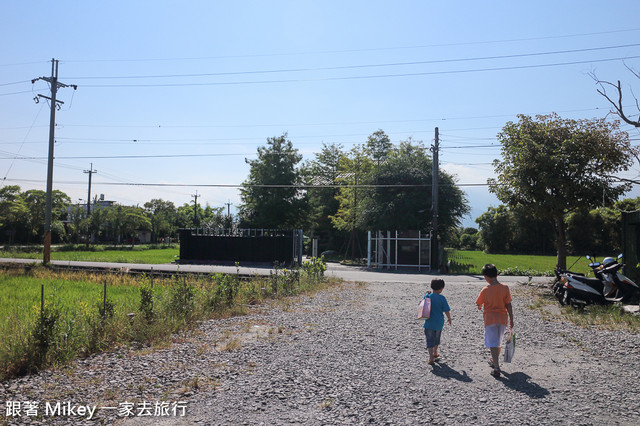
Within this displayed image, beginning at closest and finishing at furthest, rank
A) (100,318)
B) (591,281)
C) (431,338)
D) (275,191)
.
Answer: (431,338), (100,318), (591,281), (275,191)

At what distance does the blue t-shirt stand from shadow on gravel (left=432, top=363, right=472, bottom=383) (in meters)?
0.52

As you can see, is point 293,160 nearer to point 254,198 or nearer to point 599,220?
point 254,198

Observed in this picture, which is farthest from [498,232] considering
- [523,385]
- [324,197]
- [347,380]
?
[347,380]

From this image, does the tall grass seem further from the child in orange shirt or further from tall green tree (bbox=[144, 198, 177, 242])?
tall green tree (bbox=[144, 198, 177, 242])

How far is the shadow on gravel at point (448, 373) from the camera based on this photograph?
18.9 ft

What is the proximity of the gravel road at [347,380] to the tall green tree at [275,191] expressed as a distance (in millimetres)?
36228

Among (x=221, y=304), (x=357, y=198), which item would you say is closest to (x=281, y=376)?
(x=221, y=304)

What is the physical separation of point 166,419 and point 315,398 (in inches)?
58.4

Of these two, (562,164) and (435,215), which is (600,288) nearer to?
(562,164)

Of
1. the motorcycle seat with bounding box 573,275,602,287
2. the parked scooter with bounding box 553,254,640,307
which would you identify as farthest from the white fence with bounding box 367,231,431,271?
the motorcycle seat with bounding box 573,275,602,287

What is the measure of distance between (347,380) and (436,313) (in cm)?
177

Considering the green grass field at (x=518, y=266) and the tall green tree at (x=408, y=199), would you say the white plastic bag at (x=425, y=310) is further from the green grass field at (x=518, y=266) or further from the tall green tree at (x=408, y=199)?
the tall green tree at (x=408, y=199)

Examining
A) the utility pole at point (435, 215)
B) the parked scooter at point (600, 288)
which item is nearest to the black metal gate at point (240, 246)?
the utility pole at point (435, 215)

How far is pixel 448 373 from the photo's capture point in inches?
235
